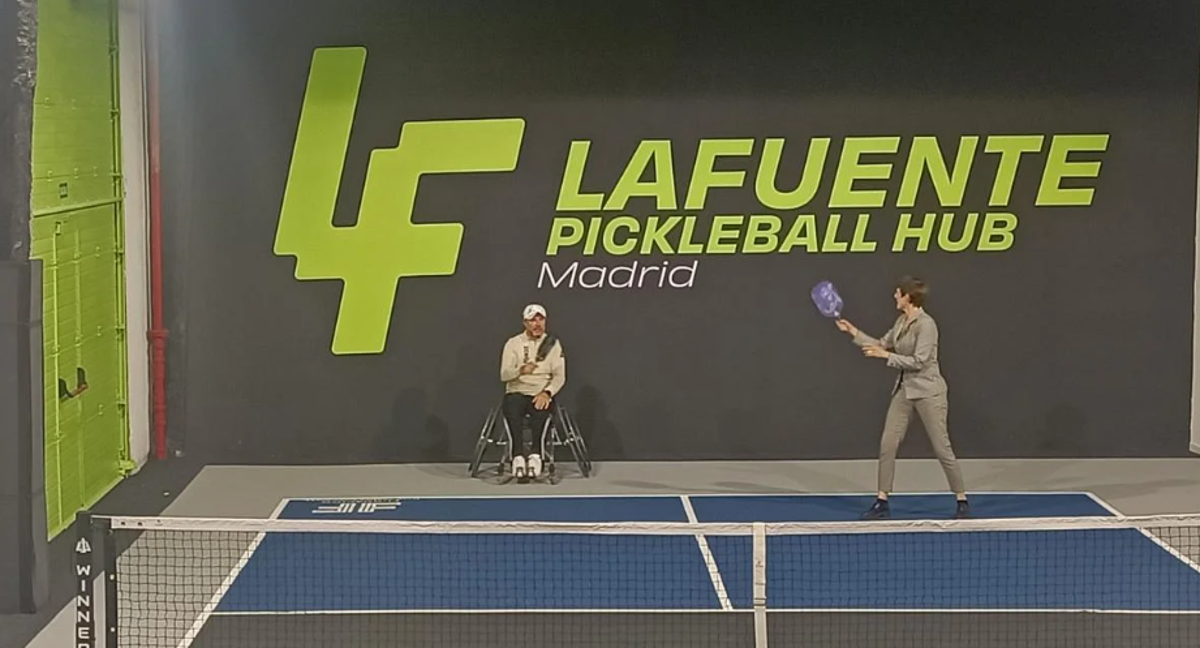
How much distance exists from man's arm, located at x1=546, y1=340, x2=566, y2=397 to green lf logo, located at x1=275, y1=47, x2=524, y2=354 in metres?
1.31

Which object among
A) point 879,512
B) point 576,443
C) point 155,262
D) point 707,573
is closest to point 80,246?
point 155,262

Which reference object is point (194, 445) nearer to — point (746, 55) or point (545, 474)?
point (545, 474)

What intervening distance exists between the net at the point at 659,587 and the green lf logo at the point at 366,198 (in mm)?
2952

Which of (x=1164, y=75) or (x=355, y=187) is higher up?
(x=1164, y=75)

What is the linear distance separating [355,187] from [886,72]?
4.35m

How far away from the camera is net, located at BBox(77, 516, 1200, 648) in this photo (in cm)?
918

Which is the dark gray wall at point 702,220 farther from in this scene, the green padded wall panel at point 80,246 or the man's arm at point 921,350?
the man's arm at point 921,350

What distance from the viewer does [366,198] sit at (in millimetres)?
13766

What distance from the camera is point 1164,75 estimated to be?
44.9 ft

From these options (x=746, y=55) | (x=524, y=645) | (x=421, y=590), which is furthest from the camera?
(x=746, y=55)

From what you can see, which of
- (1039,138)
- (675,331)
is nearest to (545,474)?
(675,331)

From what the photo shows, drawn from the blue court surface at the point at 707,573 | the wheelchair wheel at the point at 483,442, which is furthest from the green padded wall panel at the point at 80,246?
the wheelchair wheel at the point at 483,442

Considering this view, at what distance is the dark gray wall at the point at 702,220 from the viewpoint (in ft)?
44.7

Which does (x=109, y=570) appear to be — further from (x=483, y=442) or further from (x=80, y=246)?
(x=483, y=442)
